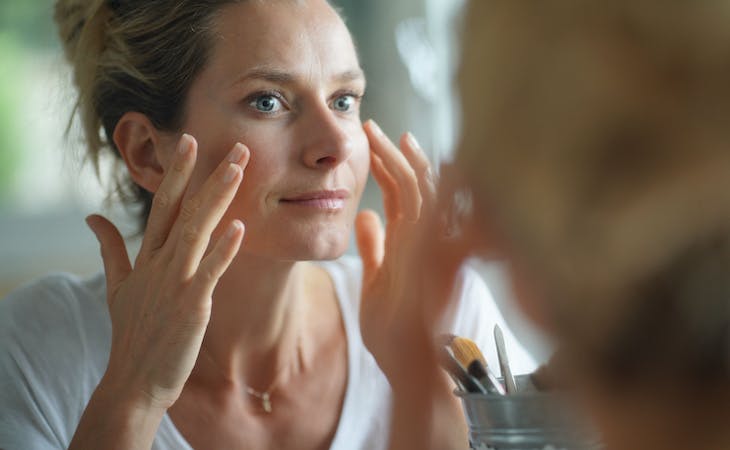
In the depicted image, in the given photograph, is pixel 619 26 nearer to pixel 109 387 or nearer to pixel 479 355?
pixel 479 355

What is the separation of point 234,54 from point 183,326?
1.27 ft

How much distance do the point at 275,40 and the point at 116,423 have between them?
1.74 ft

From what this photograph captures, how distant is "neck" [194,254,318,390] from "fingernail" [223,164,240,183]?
0.23 metres

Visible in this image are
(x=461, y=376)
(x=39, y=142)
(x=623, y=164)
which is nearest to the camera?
(x=623, y=164)

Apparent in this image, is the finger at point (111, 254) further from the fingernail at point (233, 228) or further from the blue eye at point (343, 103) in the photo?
the blue eye at point (343, 103)

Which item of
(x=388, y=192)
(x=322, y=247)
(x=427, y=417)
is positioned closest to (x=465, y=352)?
(x=427, y=417)

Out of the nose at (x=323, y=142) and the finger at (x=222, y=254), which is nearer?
the finger at (x=222, y=254)

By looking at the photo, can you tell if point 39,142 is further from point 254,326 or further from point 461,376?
point 461,376

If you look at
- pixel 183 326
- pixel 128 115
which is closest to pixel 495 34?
pixel 183 326

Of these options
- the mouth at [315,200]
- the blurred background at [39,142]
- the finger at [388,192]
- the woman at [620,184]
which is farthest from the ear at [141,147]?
the blurred background at [39,142]

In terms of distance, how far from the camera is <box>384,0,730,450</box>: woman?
16.2 inches

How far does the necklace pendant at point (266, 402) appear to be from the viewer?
1.23 m

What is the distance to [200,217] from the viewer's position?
100 centimetres

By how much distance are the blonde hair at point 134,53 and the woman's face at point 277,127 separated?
0.03 metres
